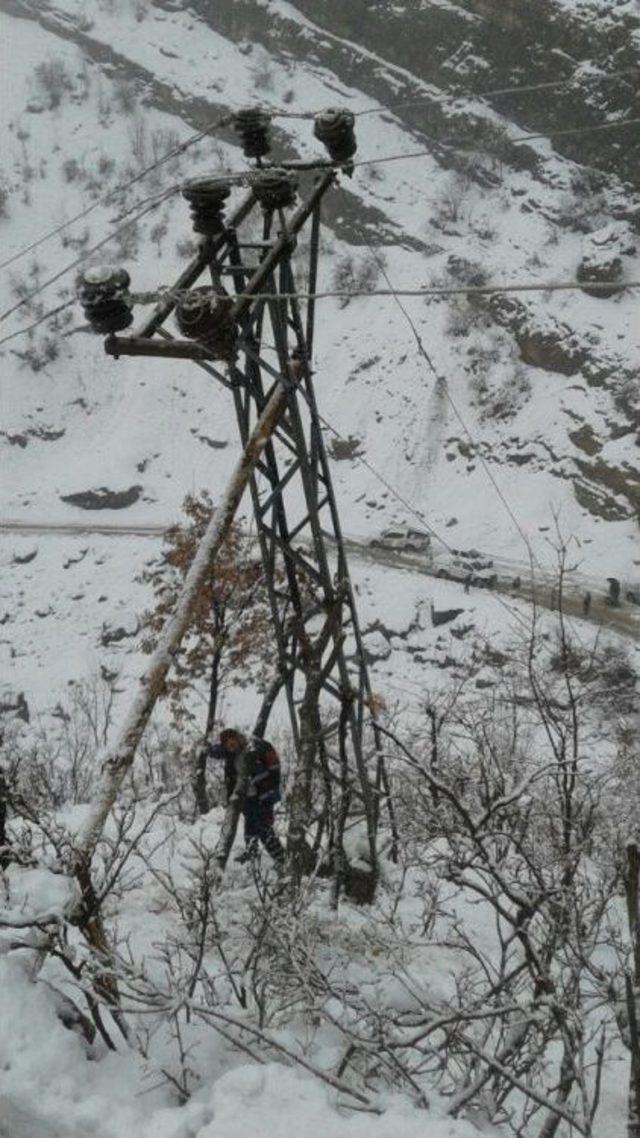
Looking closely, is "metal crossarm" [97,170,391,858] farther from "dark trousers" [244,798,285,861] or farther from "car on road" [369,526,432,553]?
"car on road" [369,526,432,553]

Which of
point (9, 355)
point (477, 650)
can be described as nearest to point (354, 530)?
point (477, 650)

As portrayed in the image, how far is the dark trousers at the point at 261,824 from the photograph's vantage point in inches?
309

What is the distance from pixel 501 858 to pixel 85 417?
3686 centimetres

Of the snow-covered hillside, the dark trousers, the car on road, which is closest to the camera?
the dark trousers

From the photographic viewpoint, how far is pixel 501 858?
6.15 metres

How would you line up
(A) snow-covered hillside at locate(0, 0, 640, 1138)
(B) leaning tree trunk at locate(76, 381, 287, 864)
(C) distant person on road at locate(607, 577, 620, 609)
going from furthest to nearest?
1. (A) snow-covered hillside at locate(0, 0, 640, 1138)
2. (C) distant person on road at locate(607, 577, 620, 609)
3. (B) leaning tree trunk at locate(76, 381, 287, 864)

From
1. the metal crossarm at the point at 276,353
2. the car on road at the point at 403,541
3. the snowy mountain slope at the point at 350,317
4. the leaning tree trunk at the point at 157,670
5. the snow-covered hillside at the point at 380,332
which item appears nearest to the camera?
the leaning tree trunk at the point at 157,670

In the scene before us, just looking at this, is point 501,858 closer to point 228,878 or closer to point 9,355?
point 228,878

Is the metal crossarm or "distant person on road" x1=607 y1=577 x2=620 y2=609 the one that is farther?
"distant person on road" x1=607 y1=577 x2=620 y2=609

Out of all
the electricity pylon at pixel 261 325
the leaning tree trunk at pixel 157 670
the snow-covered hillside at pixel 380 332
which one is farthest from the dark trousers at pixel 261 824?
the snow-covered hillside at pixel 380 332

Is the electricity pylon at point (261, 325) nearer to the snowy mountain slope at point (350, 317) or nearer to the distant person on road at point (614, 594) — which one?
the snowy mountain slope at point (350, 317)

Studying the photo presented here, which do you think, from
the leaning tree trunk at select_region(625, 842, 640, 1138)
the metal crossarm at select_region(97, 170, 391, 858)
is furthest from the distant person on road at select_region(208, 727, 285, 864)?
the leaning tree trunk at select_region(625, 842, 640, 1138)

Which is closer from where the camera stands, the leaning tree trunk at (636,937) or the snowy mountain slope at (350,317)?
the leaning tree trunk at (636,937)

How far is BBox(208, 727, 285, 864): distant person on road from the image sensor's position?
7637mm
